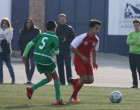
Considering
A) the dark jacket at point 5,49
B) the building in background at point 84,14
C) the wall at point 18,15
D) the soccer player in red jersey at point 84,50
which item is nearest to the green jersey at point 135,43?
the dark jacket at point 5,49

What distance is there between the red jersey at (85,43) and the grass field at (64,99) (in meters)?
1.07

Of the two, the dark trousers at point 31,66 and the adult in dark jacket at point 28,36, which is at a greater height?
the adult in dark jacket at point 28,36

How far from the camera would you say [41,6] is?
34.9 metres

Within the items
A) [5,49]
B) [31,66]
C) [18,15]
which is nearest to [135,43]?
[31,66]

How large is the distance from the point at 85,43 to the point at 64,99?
136 centimetres

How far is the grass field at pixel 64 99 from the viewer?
11.3 m

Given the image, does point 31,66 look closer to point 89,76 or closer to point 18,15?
point 89,76

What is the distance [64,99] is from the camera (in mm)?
12961

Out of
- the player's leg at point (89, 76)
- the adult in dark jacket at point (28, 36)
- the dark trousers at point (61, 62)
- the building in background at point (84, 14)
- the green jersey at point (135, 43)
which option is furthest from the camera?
the building in background at point (84, 14)

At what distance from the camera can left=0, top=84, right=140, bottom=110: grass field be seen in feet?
37.1

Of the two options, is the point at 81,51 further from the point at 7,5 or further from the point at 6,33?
the point at 7,5

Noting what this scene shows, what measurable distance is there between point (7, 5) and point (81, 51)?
22705 millimetres

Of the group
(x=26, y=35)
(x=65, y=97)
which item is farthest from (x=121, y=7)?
(x=65, y=97)

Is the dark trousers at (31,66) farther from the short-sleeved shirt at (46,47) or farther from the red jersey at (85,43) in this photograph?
the short-sleeved shirt at (46,47)
